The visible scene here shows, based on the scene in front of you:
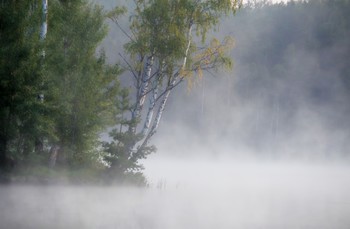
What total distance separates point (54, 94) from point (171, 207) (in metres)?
5.91

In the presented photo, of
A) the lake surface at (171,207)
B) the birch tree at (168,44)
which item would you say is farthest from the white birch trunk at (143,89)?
the lake surface at (171,207)

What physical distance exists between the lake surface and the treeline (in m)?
1.59

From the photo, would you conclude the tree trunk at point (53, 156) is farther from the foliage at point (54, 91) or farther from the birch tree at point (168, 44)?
the birch tree at point (168, 44)

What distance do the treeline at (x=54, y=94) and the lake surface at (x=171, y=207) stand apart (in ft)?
5.21

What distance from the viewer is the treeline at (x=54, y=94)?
55.7 feet

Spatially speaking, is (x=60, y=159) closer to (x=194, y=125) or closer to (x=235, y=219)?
(x=235, y=219)

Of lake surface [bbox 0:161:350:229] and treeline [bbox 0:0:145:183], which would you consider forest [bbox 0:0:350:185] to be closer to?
treeline [bbox 0:0:145:183]

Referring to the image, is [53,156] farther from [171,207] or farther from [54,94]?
[171,207]

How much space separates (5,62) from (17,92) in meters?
1.08

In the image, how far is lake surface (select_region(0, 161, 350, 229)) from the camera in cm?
1310

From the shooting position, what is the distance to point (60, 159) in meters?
21.4

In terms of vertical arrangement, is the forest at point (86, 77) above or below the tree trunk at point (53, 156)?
above

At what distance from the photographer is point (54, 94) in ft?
58.9

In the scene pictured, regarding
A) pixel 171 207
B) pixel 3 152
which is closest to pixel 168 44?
pixel 171 207
